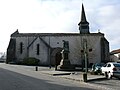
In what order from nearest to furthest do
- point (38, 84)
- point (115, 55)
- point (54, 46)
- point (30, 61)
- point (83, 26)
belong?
1. point (38, 84)
2. point (30, 61)
3. point (54, 46)
4. point (83, 26)
5. point (115, 55)

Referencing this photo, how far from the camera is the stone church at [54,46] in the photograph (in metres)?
65.4

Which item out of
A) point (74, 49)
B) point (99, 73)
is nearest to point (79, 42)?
point (74, 49)

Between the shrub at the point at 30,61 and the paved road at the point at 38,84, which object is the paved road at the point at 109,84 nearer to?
the paved road at the point at 38,84

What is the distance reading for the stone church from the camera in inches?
2576

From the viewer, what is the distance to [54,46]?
221 feet

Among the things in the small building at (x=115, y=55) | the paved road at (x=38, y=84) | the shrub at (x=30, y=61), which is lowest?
the paved road at (x=38, y=84)

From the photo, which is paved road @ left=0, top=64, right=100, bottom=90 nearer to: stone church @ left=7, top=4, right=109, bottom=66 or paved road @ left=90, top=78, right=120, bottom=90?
paved road @ left=90, top=78, right=120, bottom=90

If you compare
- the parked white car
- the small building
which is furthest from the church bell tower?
the parked white car

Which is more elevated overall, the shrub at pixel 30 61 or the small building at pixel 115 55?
the small building at pixel 115 55

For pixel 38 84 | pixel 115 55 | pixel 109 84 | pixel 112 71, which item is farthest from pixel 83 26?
pixel 38 84

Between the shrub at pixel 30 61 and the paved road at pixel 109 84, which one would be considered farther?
the shrub at pixel 30 61

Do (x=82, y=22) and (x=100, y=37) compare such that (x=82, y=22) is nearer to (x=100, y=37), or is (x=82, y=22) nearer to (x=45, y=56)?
(x=100, y=37)

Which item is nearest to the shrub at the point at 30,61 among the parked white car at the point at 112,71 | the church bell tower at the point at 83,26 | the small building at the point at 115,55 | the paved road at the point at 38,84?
the church bell tower at the point at 83,26

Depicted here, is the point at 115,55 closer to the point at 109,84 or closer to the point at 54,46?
the point at 54,46
